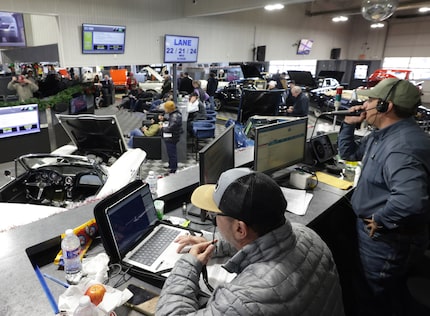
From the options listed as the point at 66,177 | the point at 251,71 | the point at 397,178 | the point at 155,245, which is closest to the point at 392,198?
the point at 397,178

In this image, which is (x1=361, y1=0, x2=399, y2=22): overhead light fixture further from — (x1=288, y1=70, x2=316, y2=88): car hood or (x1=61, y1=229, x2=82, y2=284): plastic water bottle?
(x1=288, y1=70, x2=316, y2=88): car hood

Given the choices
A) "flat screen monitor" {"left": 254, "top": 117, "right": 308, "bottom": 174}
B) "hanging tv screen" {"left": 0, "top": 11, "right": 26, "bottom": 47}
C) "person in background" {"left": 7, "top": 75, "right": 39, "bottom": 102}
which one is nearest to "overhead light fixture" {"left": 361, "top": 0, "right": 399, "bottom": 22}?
"flat screen monitor" {"left": 254, "top": 117, "right": 308, "bottom": 174}

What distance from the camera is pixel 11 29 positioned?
878cm

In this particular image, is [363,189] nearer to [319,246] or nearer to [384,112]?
[384,112]

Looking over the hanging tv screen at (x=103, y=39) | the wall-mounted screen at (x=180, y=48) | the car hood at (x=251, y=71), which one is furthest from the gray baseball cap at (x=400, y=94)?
the car hood at (x=251, y=71)

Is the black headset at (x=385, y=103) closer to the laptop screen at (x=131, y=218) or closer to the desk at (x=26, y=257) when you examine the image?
the desk at (x=26, y=257)

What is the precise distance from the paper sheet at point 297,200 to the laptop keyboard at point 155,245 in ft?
2.83

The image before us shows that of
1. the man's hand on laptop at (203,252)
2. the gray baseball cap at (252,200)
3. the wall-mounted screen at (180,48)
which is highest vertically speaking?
the wall-mounted screen at (180,48)

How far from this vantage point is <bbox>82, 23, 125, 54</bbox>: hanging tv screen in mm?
6148

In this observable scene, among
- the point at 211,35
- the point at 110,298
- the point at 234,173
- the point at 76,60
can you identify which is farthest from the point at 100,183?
the point at 211,35

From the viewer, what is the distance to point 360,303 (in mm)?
2283

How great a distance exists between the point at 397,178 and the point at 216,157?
3.53 feet

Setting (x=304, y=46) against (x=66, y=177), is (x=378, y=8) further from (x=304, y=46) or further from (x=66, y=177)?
(x=304, y=46)

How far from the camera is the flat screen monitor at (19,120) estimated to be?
17.6 ft
